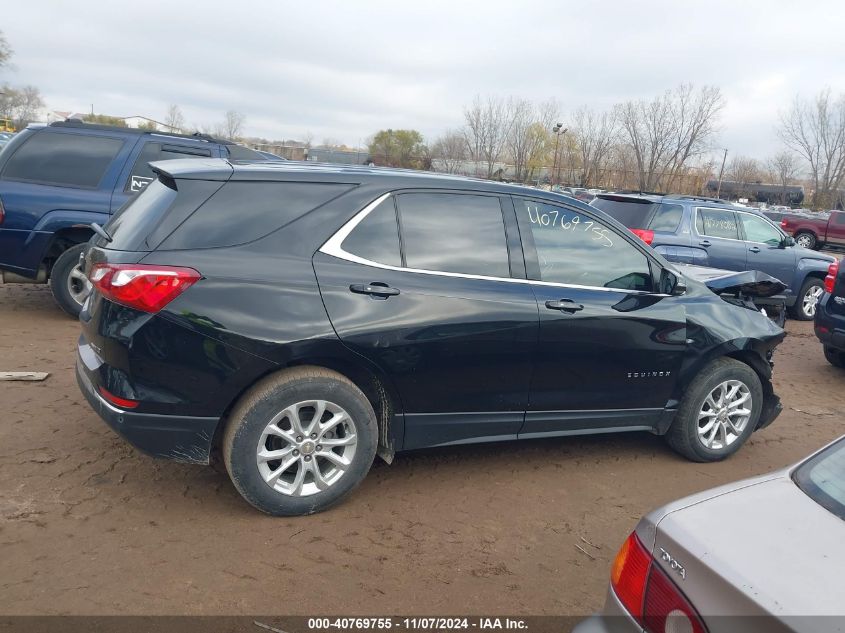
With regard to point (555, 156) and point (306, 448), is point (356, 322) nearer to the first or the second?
point (306, 448)

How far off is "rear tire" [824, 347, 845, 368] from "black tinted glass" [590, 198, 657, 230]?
291 centimetres

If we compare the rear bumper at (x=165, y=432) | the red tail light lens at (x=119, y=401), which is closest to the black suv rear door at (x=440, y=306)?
the rear bumper at (x=165, y=432)

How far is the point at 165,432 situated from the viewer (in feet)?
10.9

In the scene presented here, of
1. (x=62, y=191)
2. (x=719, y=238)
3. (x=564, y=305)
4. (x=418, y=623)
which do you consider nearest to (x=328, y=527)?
(x=418, y=623)

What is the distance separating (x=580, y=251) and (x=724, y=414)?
1631mm

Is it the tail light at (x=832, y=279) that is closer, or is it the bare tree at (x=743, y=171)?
the tail light at (x=832, y=279)

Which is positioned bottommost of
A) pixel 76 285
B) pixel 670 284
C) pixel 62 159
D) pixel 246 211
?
pixel 76 285

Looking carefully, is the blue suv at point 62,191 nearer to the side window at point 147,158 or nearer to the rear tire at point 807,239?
the side window at point 147,158

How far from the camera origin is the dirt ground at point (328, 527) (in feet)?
9.71

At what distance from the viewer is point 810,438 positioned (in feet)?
18.0

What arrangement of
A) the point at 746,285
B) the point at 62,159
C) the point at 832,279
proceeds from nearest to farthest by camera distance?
1. the point at 746,285
2. the point at 62,159
3. the point at 832,279

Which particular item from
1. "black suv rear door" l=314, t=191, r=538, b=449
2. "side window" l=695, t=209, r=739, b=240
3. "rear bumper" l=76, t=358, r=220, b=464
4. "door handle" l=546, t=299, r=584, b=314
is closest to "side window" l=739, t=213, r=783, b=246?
"side window" l=695, t=209, r=739, b=240

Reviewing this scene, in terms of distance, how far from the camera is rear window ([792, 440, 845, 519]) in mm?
2141

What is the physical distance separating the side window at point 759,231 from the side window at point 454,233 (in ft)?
25.6
